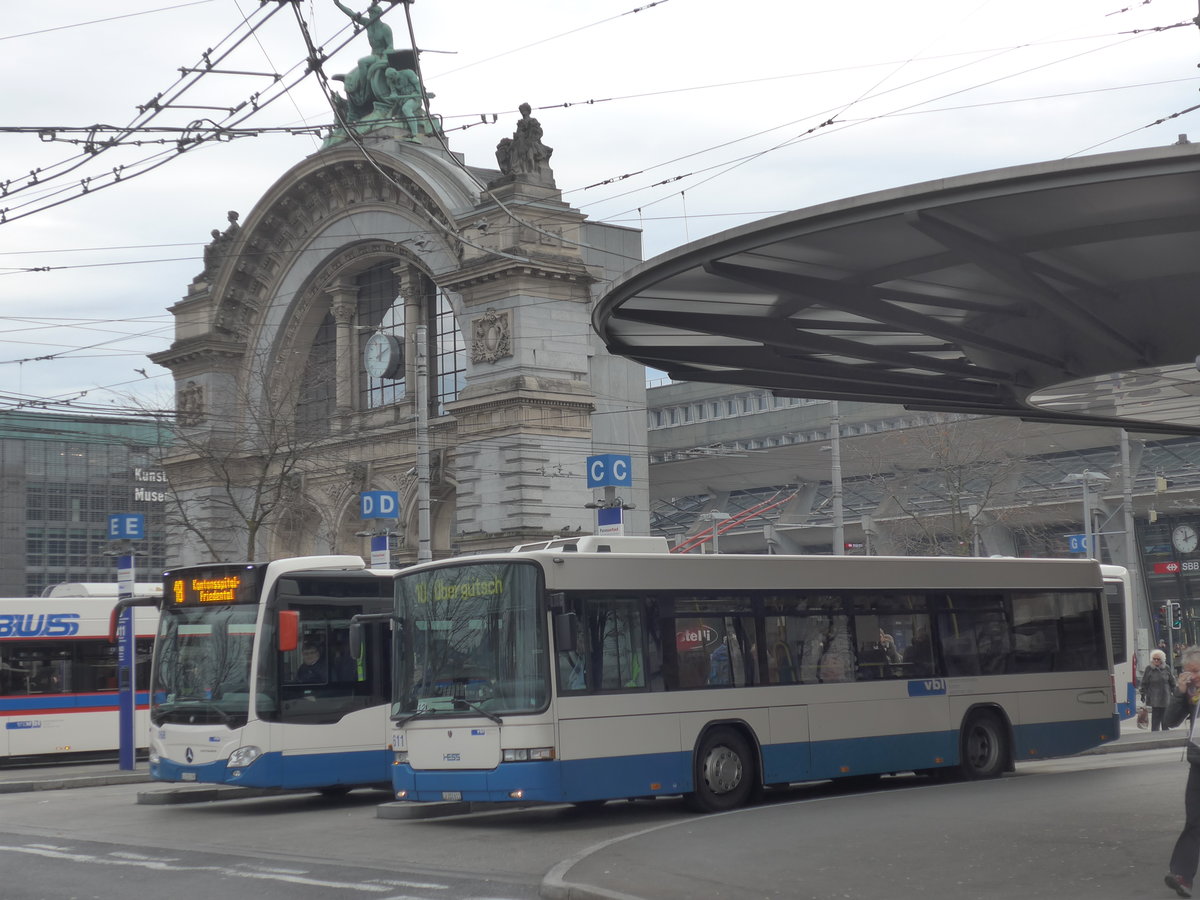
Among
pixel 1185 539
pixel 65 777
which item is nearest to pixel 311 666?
pixel 65 777

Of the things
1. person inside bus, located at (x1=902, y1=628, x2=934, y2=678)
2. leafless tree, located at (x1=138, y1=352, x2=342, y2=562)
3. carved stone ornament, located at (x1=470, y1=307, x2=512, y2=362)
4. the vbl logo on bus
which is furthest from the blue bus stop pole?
leafless tree, located at (x1=138, y1=352, x2=342, y2=562)

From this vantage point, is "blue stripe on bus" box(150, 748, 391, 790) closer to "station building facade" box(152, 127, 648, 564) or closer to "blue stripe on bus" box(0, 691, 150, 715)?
"blue stripe on bus" box(0, 691, 150, 715)

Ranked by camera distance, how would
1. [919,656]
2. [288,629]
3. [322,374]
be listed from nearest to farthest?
[288,629] → [919,656] → [322,374]

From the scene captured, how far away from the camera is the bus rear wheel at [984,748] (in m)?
18.5

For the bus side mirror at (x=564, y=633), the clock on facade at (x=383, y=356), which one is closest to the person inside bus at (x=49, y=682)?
the bus side mirror at (x=564, y=633)

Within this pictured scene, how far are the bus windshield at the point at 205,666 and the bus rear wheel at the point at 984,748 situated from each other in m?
8.18

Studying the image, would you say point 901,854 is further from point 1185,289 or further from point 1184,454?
point 1184,454

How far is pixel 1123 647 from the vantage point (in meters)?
29.3

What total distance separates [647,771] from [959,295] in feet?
17.5

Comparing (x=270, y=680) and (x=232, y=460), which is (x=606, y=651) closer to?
(x=270, y=680)

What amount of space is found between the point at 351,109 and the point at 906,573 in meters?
37.7

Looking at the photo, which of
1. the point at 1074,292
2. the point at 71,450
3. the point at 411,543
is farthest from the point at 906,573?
the point at 71,450

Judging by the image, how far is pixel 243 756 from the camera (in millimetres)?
17453

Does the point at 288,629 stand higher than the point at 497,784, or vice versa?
the point at 288,629
